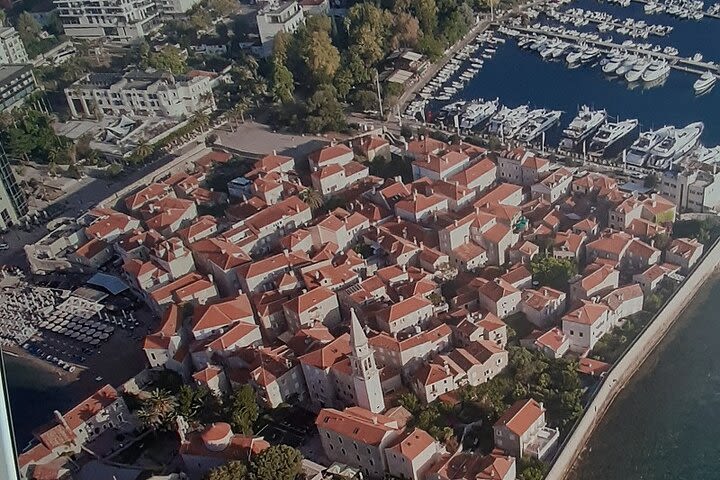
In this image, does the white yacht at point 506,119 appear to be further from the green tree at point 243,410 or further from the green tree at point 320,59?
the green tree at point 243,410

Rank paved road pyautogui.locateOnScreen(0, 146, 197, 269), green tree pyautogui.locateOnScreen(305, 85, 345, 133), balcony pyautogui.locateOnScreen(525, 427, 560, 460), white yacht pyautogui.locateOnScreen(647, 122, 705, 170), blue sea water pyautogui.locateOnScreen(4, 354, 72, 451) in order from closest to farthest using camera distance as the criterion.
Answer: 1. balcony pyautogui.locateOnScreen(525, 427, 560, 460)
2. blue sea water pyautogui.locateOnScreen(4, 354, 72, 451)
3. paved road pyautogui.locateOnScreen(0, 146, 197, 269)
4. white yacht pyautogui.locateOnScreen(647, 122, 705, 170)
5. green tree pyautogui.locateOnScreen(305, 85, 345, 133)

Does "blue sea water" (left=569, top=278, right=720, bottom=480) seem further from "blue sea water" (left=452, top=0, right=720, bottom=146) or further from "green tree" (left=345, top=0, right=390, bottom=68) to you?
"green tree" (left=345, top=0, right=390, bottom=68)

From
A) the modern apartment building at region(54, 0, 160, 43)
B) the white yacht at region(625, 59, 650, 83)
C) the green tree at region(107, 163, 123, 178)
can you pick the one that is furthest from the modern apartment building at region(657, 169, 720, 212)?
the modern apartment building at region(54, 0, 160, 43)

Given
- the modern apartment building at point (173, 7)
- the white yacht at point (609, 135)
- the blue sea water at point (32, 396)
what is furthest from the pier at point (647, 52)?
the blue sea water at point (32, 396)

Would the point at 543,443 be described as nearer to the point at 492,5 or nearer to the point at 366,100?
the point at 366,100

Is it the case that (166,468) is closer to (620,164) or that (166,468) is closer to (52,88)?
(620,164)
